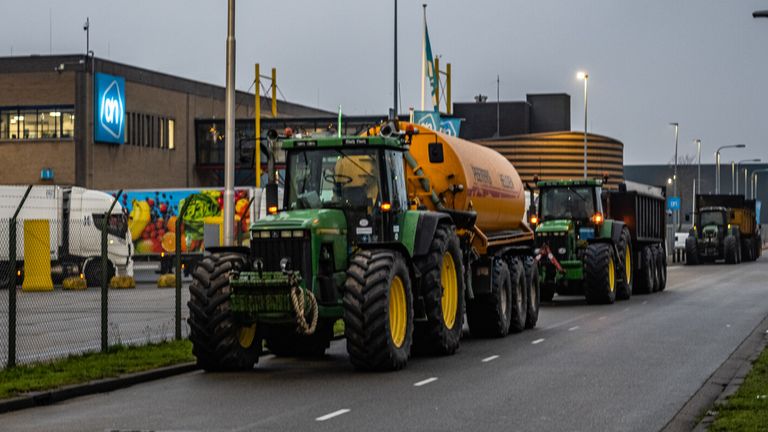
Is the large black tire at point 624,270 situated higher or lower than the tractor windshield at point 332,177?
lower

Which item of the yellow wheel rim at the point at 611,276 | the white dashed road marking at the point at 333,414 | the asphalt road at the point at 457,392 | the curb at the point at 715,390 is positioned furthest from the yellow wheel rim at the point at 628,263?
the white dashed road marking at the point at 333,414

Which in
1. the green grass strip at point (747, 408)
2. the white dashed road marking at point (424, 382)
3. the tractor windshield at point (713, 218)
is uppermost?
the tractor windshield at point (713, 218)

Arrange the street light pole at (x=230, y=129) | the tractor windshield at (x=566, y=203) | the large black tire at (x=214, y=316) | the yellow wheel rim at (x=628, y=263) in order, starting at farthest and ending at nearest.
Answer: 1. the yellow wheel rim at (x=628, y=263)
2. the tractor windshield at (x=566, y=203)
3. the street light pole at (x=230, y=129)
4. the large black tire at (x=214, y=316)

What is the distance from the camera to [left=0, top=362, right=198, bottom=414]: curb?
14812 mm

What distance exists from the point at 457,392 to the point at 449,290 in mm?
5353

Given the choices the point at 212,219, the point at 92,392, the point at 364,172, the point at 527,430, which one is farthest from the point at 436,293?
the point at 212,219

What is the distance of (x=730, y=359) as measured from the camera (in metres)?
19.3

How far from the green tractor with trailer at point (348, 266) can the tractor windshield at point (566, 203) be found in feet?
42.6

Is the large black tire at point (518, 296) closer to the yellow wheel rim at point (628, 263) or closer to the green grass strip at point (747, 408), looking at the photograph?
the green grass strip at point (747, 408)

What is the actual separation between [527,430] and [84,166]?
197ft

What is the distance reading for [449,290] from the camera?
829 inches

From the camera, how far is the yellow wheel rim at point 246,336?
18.5 m

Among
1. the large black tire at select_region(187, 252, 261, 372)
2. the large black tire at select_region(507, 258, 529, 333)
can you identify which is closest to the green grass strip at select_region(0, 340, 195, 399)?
the large black tire at select_region(187, 252, 261, 372)

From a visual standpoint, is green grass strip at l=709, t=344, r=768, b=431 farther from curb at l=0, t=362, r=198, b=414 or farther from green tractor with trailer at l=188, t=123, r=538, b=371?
curb at l=0, t=362, r=198, b=414
